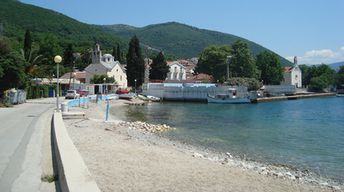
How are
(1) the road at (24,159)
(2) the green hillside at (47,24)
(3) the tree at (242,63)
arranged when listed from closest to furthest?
(1) the road at (24,159)
(3) the tree at (242,63)
(2) the green hillside at (47,24)

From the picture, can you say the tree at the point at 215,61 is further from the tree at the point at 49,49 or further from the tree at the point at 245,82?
the tree at the point at 49,49

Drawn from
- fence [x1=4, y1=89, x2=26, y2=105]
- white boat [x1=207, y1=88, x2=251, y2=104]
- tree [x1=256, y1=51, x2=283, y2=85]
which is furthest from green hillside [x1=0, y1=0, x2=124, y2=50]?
fence [x1=4, y1=89, x2=26, y2=105]

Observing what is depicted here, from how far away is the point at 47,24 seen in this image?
549 feet

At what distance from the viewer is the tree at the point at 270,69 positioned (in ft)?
417

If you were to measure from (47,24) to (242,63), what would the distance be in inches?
3795

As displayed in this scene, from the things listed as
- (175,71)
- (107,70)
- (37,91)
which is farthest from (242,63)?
(37,91)

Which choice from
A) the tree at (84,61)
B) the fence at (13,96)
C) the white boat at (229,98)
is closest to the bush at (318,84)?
the white boat at (229,98)

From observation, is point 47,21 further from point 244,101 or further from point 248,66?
point 244,101

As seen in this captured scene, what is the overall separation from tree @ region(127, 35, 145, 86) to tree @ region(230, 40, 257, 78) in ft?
99.7

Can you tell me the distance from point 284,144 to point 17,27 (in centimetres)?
14083

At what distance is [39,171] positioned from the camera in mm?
9734

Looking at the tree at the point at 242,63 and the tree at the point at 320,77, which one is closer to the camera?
the tree at the point at 242,63

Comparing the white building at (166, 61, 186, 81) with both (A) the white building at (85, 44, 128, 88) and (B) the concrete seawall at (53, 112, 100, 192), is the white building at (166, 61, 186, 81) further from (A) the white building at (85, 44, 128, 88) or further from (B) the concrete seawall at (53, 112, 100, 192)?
(B) the concrete seawall at (53, 112, 100, 192)

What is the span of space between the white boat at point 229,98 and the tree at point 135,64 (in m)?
17.2
